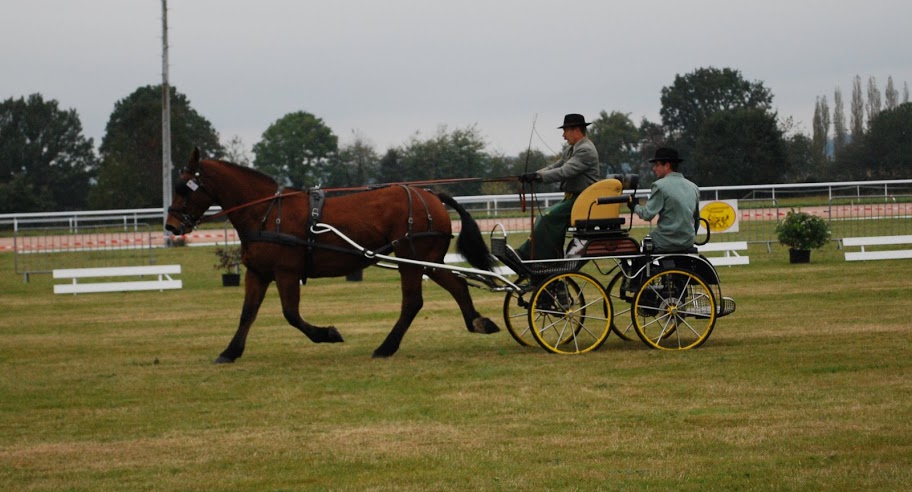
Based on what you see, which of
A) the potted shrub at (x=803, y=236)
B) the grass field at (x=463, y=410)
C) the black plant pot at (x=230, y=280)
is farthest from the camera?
the potted shrub at (x=803, y=236)

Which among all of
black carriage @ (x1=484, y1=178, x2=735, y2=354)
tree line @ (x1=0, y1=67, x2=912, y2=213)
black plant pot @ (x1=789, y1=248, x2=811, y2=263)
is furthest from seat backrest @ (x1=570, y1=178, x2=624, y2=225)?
tree line @ (x1=0, y1=67, x2=912, y2=213)

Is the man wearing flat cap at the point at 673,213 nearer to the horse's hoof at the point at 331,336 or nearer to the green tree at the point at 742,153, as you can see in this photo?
the horse's hoof at the point at 331,336

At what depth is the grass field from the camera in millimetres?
7098

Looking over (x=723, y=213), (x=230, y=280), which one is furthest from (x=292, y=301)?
(x=723, y=213)

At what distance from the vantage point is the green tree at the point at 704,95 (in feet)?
201

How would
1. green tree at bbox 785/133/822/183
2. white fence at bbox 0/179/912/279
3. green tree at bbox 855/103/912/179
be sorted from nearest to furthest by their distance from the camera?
white fence at bbox 0/179/912/279 < green tree at bbox 855/103/912/179 < green tree at bbox 785/133/822/183

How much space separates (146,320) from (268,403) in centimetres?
831

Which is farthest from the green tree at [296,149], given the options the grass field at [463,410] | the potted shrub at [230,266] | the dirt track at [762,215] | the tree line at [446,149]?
the grass field at [463,410]

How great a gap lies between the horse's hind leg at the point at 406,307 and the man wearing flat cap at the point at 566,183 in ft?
3.39

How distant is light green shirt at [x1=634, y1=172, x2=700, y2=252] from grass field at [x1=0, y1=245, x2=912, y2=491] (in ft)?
3.31

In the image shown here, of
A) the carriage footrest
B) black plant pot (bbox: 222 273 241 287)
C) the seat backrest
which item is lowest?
the carriage footrest

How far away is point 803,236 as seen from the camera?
23953mm

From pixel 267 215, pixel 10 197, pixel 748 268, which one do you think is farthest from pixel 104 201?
pixel 267 215

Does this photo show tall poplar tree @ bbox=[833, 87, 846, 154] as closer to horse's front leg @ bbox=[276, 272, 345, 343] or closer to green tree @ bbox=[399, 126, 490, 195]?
green tree @ bbox=[399, 126, 490, 195]
